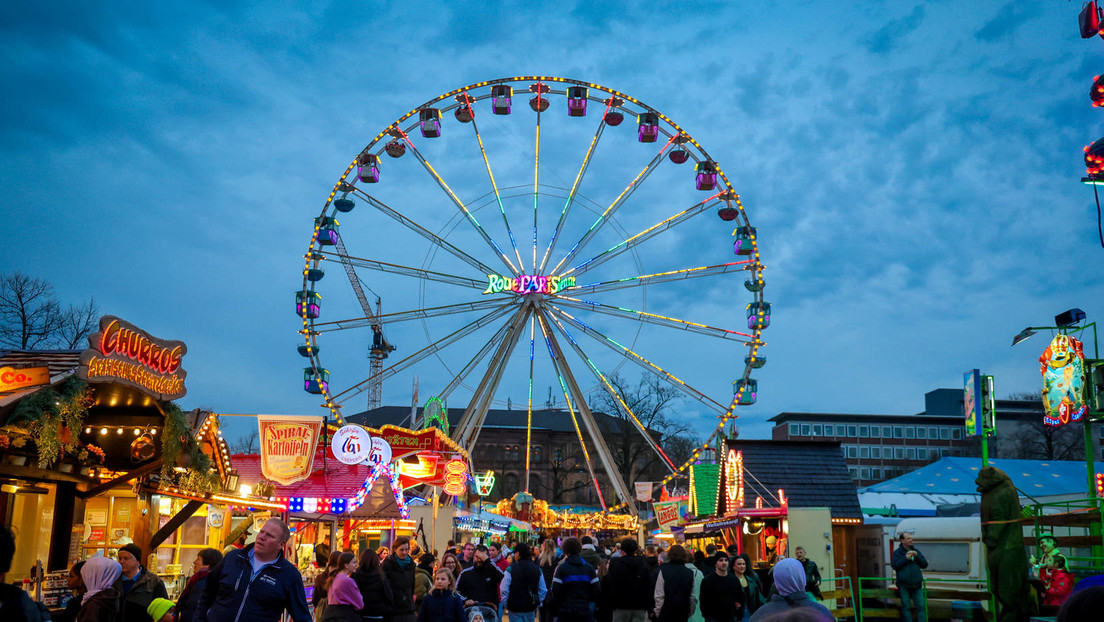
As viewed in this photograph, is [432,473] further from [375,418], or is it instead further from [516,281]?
[375,418]

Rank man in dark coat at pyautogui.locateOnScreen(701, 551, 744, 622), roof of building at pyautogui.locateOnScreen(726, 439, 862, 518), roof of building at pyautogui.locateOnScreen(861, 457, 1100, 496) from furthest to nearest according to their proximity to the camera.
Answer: roof of building at pyautogui.locateOnScreen(861, 457, 1100, 496), roof of building at pyautogui.locateOnScreen(726, 439, 862, 518), man in dark coat at pyautogui.locateOnScreen(701, 551, 744, 622)

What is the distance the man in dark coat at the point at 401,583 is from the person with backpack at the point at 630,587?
222cm

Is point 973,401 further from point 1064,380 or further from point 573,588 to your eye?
point 573,588

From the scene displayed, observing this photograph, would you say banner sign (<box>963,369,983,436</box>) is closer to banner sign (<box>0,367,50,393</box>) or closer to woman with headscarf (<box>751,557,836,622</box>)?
woman with headscarf (<box>751,557,836,622</box>)

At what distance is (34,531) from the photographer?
12562 millimetres

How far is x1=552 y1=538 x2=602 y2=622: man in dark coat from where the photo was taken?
9719 mm

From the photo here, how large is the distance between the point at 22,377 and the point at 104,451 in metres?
3.39

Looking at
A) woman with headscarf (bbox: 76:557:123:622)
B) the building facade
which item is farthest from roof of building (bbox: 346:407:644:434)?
woman with headscarf (bbox: 76:557:123:622)

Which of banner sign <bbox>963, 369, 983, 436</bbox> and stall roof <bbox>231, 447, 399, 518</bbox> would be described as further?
stall roof <bbox>231, 447, 399, 518</bbox>

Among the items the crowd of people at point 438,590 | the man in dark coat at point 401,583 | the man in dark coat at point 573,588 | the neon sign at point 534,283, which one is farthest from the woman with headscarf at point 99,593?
the neon sign at point 534,283

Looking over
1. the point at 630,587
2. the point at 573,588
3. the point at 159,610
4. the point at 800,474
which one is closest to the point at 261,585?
the point at 159,610

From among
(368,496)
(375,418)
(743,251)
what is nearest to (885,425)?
(375,418)

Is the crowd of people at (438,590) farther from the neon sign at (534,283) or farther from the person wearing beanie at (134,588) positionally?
the neon sign at (534,283)

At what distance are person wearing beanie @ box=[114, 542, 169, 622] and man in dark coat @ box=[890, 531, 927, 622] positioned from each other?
33.4 ft
